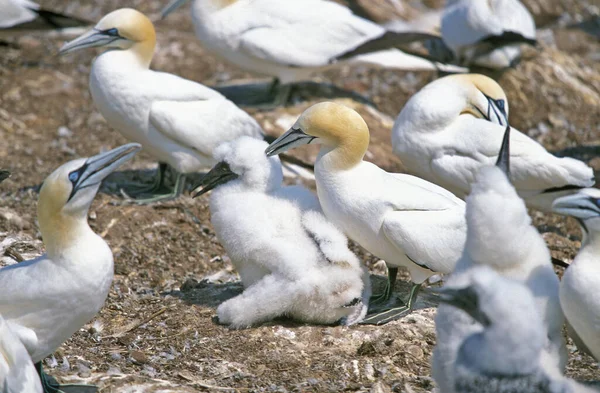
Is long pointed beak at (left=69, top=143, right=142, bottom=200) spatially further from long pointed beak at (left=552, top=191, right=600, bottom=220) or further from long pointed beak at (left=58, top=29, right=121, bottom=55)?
long pointed beak at (left=58, top=29, right=121, bottom=55)

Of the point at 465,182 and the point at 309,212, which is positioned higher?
the point at 309,212

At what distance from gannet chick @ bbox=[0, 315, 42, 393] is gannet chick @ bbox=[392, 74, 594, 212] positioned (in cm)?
354

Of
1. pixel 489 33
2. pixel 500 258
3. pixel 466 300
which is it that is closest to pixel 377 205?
pixel 500 258

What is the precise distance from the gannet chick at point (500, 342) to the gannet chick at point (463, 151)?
299cm

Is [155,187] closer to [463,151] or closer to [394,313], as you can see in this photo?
[463,151]

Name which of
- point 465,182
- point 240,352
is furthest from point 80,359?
point 465,182

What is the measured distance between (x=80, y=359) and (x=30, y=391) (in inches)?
37.8

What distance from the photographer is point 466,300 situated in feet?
11.8

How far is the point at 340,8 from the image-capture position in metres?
9.00

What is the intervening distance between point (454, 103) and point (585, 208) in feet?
9.24

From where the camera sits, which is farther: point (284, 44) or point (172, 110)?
point (284, 44)

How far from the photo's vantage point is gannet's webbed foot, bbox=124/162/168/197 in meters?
7.36

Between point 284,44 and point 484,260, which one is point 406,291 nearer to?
point 484,260

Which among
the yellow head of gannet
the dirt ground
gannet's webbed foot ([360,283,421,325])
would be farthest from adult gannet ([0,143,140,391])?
the yellow head of gannet
